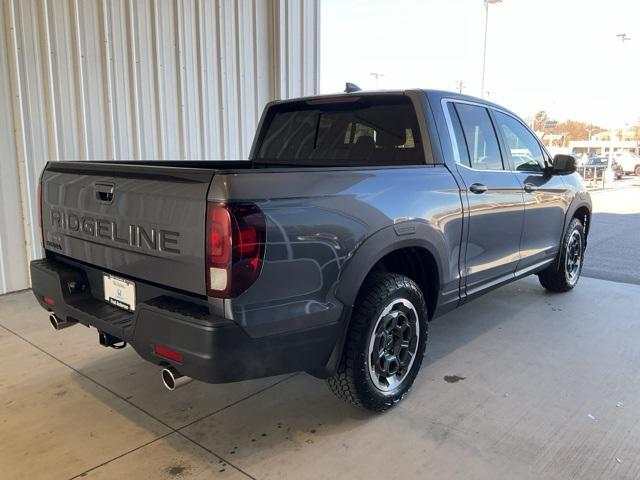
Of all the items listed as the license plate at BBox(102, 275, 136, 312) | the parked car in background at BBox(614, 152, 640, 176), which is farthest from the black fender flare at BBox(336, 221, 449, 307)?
the parked car in background at BBox(614, 152, 640, 176)

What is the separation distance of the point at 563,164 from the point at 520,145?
446 millimetres

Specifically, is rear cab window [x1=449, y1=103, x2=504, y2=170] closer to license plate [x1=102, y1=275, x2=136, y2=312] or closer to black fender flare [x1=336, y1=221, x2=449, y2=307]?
black fender flare [x1=336, y1=221, x2=449, y2=307]

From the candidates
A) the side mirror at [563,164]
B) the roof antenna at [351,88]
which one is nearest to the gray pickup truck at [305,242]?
the roof antenna at [351,88]

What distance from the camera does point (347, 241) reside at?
8.19 ft

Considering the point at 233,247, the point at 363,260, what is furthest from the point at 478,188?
the point at 233,247

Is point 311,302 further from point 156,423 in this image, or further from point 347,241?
point 156,423

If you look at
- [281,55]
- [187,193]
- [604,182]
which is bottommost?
[604,182]

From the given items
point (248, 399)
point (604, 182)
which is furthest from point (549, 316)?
point (604, 182)

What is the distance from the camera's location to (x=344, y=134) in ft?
12.0

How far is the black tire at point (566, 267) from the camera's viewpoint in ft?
17.1

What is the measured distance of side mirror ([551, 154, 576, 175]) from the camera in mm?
4531

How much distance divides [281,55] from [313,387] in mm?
5894

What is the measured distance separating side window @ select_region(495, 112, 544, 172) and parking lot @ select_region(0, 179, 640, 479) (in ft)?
4.63

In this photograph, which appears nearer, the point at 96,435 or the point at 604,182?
the point at 96,435
